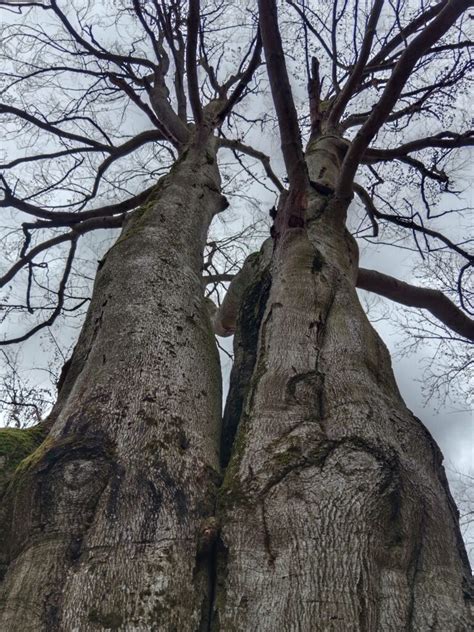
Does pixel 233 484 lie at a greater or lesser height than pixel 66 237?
lesser

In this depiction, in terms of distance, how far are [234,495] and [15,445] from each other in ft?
2.76

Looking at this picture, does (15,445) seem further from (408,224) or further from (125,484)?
(408,224)

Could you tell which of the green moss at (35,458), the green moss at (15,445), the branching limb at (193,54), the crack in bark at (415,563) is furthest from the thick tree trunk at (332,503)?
the branching limb at (193,54)

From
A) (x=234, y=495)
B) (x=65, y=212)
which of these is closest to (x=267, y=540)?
(x=234, y=495)

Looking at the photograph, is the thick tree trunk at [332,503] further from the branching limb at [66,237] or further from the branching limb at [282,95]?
the branching limb at [66,237]

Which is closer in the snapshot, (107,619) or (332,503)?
(107,619)

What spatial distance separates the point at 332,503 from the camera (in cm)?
118

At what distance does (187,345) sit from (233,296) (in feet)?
5.50

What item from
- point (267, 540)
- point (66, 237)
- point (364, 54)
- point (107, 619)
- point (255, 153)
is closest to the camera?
point (107, 619)

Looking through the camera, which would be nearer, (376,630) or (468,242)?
(376,630)

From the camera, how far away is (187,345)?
1896mm

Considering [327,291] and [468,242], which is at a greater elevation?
[468,242]

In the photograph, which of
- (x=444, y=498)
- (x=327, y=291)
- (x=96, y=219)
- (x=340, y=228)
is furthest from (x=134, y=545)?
(x=96, y=219)

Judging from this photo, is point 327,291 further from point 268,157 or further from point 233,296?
point 268,157
